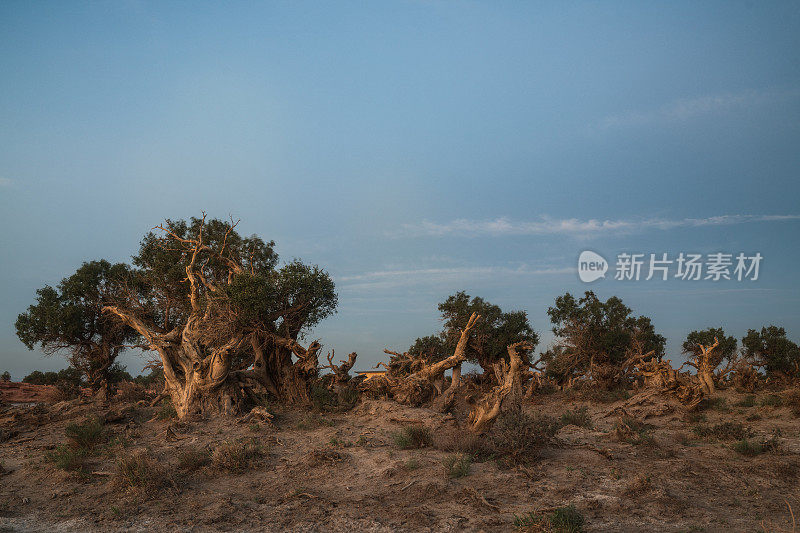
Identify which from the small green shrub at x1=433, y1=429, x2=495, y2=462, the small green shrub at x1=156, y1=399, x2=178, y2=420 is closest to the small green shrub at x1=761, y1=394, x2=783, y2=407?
the small green shrub at x1=433, y1=429, x2=495, y2=462

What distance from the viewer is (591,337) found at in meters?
35.2

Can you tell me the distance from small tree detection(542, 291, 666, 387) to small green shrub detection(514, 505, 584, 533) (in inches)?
1050

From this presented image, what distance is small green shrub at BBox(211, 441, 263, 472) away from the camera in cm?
1271

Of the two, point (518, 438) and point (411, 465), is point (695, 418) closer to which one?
point (518, 438)

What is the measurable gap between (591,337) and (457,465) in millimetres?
26678

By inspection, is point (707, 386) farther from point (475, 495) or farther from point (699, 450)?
point (475, 495)

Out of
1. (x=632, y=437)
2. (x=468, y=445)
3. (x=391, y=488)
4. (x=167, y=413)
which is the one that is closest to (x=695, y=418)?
(x=632, y=437)

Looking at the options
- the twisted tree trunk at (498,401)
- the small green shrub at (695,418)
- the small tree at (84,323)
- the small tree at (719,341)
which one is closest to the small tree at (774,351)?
the small tree at (719,341)

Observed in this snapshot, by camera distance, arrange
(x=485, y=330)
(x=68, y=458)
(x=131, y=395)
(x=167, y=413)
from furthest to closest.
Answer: (x=485, y=330)
(x=131, y=395)
(x=167, y=413)
(x=68, y=458)

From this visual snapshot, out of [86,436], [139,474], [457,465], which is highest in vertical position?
[457,465]

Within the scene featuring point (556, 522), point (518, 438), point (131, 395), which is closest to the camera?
point (556, 522)

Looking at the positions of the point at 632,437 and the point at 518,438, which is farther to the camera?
the point at 632,437

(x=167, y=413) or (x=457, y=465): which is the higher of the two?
(x=457, y=465)

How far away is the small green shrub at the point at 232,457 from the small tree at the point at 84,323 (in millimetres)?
17999
